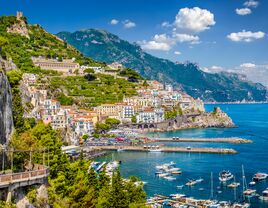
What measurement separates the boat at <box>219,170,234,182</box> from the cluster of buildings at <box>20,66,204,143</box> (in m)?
29.3

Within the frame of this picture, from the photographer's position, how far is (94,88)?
116625 millimetres

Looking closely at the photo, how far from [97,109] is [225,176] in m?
56.3

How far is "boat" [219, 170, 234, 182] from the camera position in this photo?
53.7 metres

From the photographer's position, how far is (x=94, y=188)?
101 feet

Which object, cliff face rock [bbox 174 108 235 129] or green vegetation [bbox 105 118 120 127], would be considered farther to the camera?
cliff face rock [bbox 174 108 235 129]

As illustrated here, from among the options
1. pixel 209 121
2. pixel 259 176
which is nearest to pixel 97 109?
pixel 209 121

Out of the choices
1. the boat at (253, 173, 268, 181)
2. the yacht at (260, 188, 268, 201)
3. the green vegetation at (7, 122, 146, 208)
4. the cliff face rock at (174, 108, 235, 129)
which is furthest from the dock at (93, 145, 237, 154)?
the green vegetation at (7, 122, 146, 208)

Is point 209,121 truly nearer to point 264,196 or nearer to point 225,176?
point 225,176

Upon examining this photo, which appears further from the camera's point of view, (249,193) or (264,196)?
(249,193)

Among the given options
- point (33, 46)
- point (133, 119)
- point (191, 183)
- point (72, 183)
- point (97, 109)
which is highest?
point (33, 46)

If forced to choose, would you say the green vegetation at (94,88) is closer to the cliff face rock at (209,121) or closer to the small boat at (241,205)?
the cliff face rock at (209,121)

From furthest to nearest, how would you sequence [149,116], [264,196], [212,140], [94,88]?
[94,88] < [149,116] < [212,140] < [264,196]

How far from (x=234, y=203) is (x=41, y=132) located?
79.3ft

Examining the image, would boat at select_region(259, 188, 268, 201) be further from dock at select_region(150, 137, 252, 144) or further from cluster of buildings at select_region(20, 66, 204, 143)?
dock at select_region(150, 137, 252, 144)
